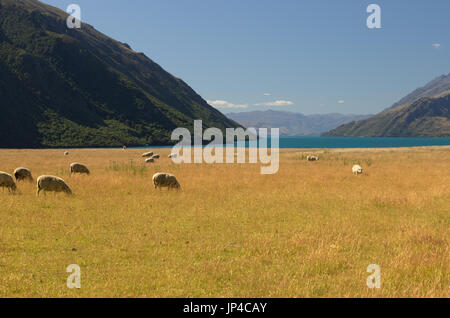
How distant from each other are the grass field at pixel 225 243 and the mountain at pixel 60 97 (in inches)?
4459

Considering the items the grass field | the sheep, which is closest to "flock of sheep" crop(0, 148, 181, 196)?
the sheep

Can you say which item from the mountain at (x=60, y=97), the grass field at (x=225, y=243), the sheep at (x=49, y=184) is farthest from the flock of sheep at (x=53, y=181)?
the mountain at (x=60, y=97)

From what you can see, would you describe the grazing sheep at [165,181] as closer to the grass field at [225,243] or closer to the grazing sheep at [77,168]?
the grass field at [225,243]

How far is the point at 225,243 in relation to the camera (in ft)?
32.7

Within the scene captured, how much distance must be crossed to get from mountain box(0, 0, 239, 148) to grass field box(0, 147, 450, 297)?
113 metres

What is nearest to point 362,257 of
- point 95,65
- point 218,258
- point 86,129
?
point 218,258

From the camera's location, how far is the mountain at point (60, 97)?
4742 inches

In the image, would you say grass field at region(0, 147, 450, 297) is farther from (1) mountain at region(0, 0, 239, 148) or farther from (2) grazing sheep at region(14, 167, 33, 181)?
(1) mountain at region(0, 0, 239, 148)

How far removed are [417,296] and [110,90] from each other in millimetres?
185411

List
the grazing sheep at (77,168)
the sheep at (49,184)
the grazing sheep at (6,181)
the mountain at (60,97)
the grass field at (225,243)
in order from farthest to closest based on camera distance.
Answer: the mountain at (60,97)
the grazing sheep at (77,168)
the grazing sheep at (6,181)
the sheep at (49,184)
the grass field at (225,243)

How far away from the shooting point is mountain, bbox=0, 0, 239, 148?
120 m

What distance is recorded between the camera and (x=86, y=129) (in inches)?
5285

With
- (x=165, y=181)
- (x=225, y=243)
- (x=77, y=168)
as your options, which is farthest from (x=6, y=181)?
(x=225, y=243)

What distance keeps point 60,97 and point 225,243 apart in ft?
513
